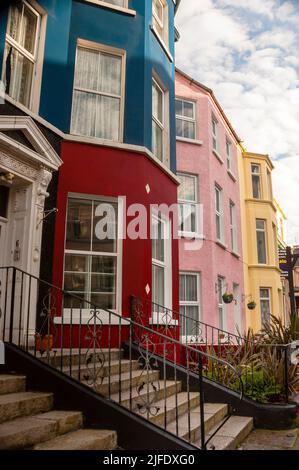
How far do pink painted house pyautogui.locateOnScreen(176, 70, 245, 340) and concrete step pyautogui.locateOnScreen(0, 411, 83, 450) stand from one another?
6.64 metres

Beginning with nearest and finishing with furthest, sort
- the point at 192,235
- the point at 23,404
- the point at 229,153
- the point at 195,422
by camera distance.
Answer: the point at 23,404 < the point at 195,422 < the point at 192,235 < the point at 229,153

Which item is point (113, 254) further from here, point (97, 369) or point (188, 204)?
point (188, 204)

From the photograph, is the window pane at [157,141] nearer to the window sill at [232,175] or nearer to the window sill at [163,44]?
the window sill at [163,44]

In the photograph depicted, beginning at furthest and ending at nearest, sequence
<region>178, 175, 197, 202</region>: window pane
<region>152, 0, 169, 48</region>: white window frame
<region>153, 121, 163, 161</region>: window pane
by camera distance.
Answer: <region>178, 175, 197, 202</region>: window pane
<region>152, 0, 169, 48</region>: white window frame
<region>153, 121, 163, 161</region>: window pane

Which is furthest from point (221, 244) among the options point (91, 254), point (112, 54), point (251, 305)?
point (112, 54)

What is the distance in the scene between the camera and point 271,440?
18.8ft

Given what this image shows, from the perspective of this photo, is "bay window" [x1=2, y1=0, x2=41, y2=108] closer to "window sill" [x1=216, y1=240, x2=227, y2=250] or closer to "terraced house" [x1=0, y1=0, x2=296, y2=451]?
"terraced house" [x1=0, y1=0, x2=296, y2=451]

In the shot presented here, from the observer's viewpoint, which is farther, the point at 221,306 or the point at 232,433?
the point at 221,306

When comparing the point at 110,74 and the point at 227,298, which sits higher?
the point at 110,74

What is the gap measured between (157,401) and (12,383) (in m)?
2.04

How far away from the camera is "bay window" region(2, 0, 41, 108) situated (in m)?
6.89

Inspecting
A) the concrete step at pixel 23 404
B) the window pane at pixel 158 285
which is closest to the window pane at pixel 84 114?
the window pane at pixel 158 285

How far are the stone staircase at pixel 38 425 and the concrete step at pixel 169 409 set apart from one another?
1.89 feet

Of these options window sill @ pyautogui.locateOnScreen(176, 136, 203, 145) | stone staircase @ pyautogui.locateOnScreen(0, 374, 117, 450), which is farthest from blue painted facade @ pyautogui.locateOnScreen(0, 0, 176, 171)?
Answer: stone staircase @ pyautogui.locateOnScreen(0, 374, 117, 450)
